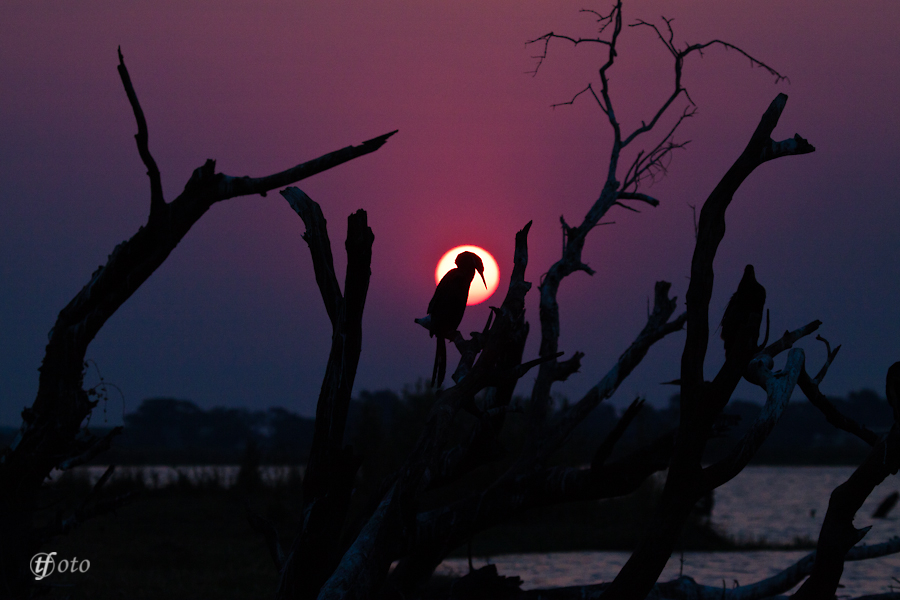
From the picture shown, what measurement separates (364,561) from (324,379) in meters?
1.06

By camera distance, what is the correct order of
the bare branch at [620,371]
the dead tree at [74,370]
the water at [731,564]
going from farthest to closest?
the water at [731,564] < the bare branch at [620,371] < the dead tree at [74,370]

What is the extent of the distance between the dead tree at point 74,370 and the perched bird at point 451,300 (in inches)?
46.8

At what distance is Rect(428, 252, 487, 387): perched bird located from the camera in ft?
15.5

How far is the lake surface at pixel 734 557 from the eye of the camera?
15.8 meters

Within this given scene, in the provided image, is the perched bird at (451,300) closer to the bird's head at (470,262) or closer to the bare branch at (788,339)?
the bird's head at (470,262)

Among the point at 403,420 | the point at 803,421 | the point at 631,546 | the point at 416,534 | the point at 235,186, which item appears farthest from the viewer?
the point at 803,421

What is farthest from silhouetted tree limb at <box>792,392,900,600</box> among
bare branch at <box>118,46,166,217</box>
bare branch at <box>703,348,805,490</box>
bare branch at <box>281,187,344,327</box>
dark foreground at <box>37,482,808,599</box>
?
dark foreground at <box>37,482,808,599</box>

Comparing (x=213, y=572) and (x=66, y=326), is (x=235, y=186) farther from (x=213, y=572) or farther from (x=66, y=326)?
(x=213, y=572)

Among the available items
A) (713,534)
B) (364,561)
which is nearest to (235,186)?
(364,561)

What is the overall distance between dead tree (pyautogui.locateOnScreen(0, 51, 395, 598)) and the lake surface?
458cm

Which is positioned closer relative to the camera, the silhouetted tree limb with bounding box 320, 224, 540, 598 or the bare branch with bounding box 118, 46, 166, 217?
the silhouetted tree limb with bounding box 320, 224, 540, 598

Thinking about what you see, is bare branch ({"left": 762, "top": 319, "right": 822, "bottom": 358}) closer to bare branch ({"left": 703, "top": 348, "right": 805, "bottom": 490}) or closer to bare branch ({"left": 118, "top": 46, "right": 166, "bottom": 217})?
bare branch ({"left": 703, "top": 348, "right": 805, "bottom": 490})

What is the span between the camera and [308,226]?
457cm

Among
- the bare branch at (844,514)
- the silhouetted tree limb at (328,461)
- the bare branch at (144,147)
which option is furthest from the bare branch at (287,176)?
the bare branch at (844,514)
